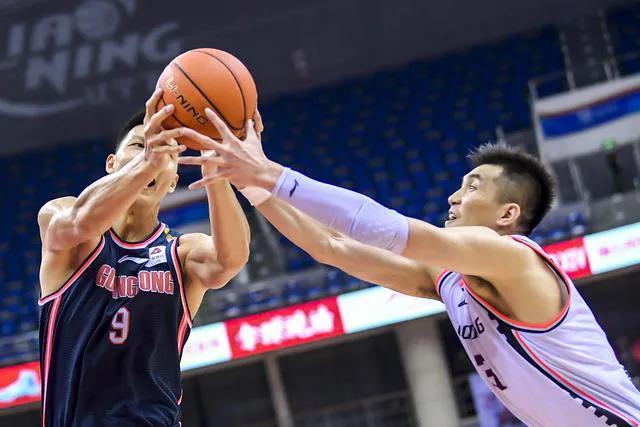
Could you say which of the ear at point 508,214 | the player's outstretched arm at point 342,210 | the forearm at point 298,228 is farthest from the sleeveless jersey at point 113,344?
the ear at point 508,214

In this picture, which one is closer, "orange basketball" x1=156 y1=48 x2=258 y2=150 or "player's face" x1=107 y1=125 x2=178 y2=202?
"orange basketball" x1=156 y1=48 x2=258 y2=150

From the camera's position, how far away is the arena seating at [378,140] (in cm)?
1237

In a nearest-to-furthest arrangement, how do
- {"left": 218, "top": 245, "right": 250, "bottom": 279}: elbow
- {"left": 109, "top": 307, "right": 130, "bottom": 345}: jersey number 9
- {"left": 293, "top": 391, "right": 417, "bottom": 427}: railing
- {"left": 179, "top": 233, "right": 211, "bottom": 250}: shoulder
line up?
{"left": 109, "top": 307, "right": 130, "bottom": 345}: jersey number 9
{"left": 218, "top": 245, "right": 250, "bottom": 279}: elbow
{"left": 179, "top": 233, "right": 211, "bottom": 250}: shoulder
{"left": 293, "top": 391, "right": 417, "bottom": 427}: railing

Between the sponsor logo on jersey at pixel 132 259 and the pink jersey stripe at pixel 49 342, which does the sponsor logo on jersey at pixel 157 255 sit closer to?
the sponsor logo on jersey at pixel 132 259

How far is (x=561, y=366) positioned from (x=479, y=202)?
0.63 meters

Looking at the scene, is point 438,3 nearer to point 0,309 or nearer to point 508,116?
point 508,116

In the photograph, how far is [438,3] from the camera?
13.6 m

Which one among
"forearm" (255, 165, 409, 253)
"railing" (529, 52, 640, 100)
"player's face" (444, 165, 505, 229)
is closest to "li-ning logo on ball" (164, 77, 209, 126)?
"forearm" (255, 165, 409, 253)

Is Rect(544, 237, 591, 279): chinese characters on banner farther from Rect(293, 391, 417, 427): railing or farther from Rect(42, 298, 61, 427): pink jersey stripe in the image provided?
Rect(42, 298, 61, 427): pink jersey stripe

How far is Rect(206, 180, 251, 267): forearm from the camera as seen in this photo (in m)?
3.31

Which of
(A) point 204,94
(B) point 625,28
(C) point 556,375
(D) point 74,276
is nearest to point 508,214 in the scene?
(C) point 556,375

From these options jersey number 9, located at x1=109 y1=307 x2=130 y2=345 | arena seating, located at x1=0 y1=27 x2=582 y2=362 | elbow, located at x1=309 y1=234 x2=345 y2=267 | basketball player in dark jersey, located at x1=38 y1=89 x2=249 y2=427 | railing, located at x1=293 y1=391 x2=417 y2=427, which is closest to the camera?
basketball player in dark jersey, located at x1=38 y1=89 x2=249 y2=427

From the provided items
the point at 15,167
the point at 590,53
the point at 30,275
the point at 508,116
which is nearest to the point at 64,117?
the point at 15,167

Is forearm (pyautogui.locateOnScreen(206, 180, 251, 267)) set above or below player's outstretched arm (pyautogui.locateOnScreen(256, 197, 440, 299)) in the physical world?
above
